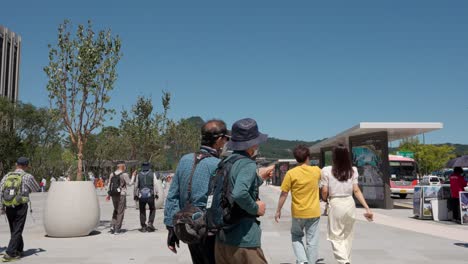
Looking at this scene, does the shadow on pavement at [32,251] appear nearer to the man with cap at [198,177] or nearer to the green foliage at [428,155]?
the man with cap at [198,177]

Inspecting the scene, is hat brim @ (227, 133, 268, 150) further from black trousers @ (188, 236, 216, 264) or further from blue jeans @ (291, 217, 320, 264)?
blue jeans @ (291, 217, 320, 264)

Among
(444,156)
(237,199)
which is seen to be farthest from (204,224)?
(444,156)

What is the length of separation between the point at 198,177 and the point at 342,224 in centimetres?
256

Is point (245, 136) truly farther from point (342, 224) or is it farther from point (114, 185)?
point (114, 185)

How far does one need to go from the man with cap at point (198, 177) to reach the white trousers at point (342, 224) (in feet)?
7.59

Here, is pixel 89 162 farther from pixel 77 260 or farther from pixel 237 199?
pixel 237 199

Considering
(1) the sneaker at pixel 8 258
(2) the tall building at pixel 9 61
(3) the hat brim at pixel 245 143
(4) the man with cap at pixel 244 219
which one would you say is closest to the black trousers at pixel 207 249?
(4) the man with cap at pixel 244 219

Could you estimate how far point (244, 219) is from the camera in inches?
113

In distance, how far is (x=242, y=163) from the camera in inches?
114

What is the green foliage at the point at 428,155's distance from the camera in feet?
227

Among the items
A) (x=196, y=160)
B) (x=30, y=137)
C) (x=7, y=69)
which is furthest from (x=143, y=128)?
(x=7, y=69)

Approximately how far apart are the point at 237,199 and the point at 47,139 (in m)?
43.5

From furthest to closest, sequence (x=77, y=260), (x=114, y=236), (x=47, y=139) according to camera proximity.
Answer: (x=47, y=139) → (x=114, y=236) → (x=77, y=260)

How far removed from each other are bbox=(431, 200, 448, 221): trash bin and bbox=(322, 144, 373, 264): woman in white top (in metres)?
8.59
